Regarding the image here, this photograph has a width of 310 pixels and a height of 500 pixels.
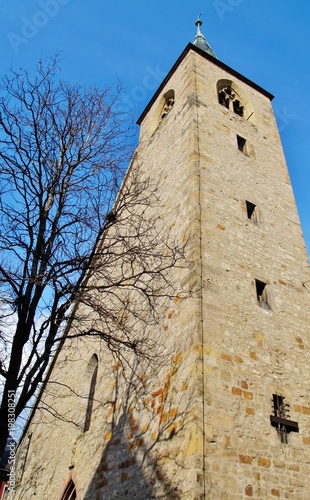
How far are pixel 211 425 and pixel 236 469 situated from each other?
1.71 ft

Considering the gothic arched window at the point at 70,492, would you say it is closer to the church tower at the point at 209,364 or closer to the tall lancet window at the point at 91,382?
the church tower at the point at 209,364

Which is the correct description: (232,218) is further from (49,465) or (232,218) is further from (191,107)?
(49,465)

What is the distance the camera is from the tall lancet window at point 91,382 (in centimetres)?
780

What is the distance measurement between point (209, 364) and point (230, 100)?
8.40 m

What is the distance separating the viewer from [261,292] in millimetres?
6910

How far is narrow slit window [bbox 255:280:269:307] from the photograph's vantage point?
6777 millimetres

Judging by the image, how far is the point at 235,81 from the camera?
12000mm

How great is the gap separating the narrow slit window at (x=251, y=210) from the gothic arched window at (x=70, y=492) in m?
5.74

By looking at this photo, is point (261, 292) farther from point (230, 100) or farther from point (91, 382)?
point (230, 100)

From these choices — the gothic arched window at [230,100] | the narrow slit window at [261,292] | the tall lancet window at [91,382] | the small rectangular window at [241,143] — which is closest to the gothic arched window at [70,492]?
the tall lancet window at [91,382]

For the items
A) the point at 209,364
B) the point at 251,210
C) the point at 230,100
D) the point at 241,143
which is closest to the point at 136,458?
the point at 209,364

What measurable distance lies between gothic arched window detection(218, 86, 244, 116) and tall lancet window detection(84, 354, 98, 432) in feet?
23.7

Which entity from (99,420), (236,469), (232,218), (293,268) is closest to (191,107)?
(232,218)

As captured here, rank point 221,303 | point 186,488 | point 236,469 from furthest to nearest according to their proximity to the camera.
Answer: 1. point 221,303
2. point 236,469
3. point 186,488
